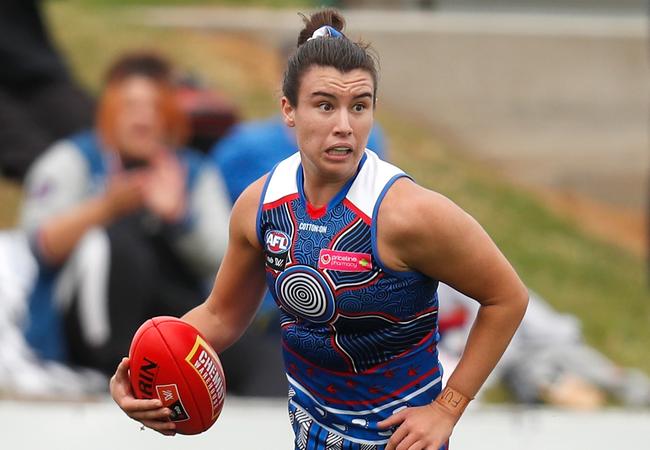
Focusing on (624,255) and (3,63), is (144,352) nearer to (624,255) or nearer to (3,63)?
(3,63)

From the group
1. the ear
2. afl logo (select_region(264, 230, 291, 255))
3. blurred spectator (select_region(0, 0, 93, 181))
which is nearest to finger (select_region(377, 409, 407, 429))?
afl logo (select_region(264, 230, 291, 255))

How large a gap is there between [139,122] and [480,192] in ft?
15.3

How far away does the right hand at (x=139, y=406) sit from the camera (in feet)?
9.80

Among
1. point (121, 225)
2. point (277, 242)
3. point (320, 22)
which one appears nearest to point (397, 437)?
point (277, 242)

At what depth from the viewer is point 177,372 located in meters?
3.00

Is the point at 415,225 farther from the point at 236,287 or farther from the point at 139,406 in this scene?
the point at 139,406

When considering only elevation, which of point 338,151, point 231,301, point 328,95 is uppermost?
point 328,95

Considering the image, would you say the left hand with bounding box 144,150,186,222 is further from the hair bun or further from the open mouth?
the open mouth

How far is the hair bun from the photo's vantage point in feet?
9.75

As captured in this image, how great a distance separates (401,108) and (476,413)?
6136 millimetres

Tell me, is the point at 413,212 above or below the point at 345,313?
above

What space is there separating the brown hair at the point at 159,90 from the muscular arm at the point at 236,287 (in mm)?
2834

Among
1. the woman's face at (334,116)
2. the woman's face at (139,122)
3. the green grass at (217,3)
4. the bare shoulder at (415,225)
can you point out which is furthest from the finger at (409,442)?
the green grass at (217,3)

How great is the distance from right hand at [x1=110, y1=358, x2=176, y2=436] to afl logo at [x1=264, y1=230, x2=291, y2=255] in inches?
17.8
